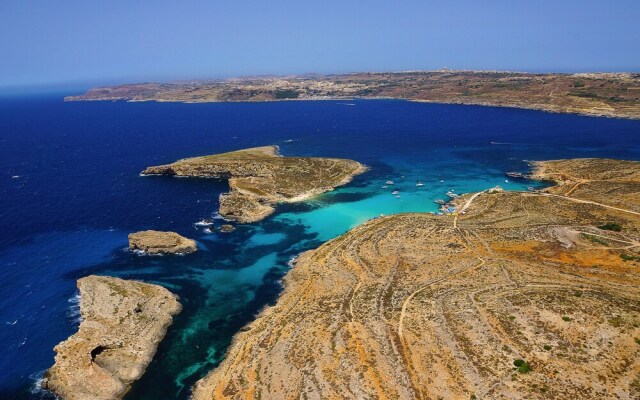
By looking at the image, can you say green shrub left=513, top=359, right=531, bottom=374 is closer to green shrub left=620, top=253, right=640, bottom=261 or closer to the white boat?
green shrub left=620, top=253, right=640, bottom=261

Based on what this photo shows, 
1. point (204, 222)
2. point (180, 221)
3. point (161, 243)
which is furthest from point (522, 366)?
point (180, 221)

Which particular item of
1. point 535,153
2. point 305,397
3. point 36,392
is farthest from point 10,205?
point 535,153

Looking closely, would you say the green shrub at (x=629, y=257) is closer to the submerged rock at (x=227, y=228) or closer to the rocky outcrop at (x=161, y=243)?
the submerged rock at (x=227, y=228)

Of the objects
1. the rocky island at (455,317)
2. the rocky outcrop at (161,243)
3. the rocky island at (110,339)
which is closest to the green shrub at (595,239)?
the rocky island at (455,317)

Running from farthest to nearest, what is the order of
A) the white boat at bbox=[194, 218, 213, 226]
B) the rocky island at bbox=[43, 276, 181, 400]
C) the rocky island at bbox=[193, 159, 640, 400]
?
the white boat at bbox=[194, 218, 213, 226] → the rocky island at bbox=[43, 276, 181, 400] → the rocky island at bbox=[193, 159, 640, 400]

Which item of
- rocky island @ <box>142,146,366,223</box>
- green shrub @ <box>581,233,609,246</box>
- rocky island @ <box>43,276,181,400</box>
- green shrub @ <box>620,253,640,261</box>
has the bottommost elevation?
rocky island @ <box>43,276,181,400</box>

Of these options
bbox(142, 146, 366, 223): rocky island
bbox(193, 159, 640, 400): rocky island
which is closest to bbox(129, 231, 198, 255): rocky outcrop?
bbox(142, 146, 366, 223): rocky island

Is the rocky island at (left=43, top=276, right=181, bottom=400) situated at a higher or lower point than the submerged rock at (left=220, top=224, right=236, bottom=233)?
lower

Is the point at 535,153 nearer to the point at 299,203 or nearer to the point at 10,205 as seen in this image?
the point at 299,203
